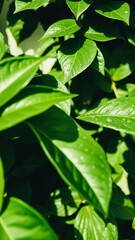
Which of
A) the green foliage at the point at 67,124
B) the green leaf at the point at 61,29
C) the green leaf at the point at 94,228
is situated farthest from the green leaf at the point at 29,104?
the green leaf at the point at 94,228

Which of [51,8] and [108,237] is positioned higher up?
[51,8]

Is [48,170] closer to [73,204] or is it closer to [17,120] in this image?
[73,204]

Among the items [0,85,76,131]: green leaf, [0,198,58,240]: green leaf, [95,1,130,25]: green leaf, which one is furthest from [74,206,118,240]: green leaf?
[95,1,130,25]: green leaf

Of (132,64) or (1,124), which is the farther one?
(132,64)

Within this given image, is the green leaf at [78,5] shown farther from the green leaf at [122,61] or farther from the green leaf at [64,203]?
the green leaf at [64,203]

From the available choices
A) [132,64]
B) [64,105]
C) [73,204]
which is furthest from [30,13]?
[73,204]

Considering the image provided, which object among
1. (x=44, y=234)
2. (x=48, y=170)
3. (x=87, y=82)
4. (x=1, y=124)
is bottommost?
(x=48, y=170)

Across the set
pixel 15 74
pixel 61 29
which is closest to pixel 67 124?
pixel 15 74

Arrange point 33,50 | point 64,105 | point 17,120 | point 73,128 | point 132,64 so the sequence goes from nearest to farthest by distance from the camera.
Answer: point 17,120 < point 73,128 < point 64,105 < point 132,64 < point 33,50
